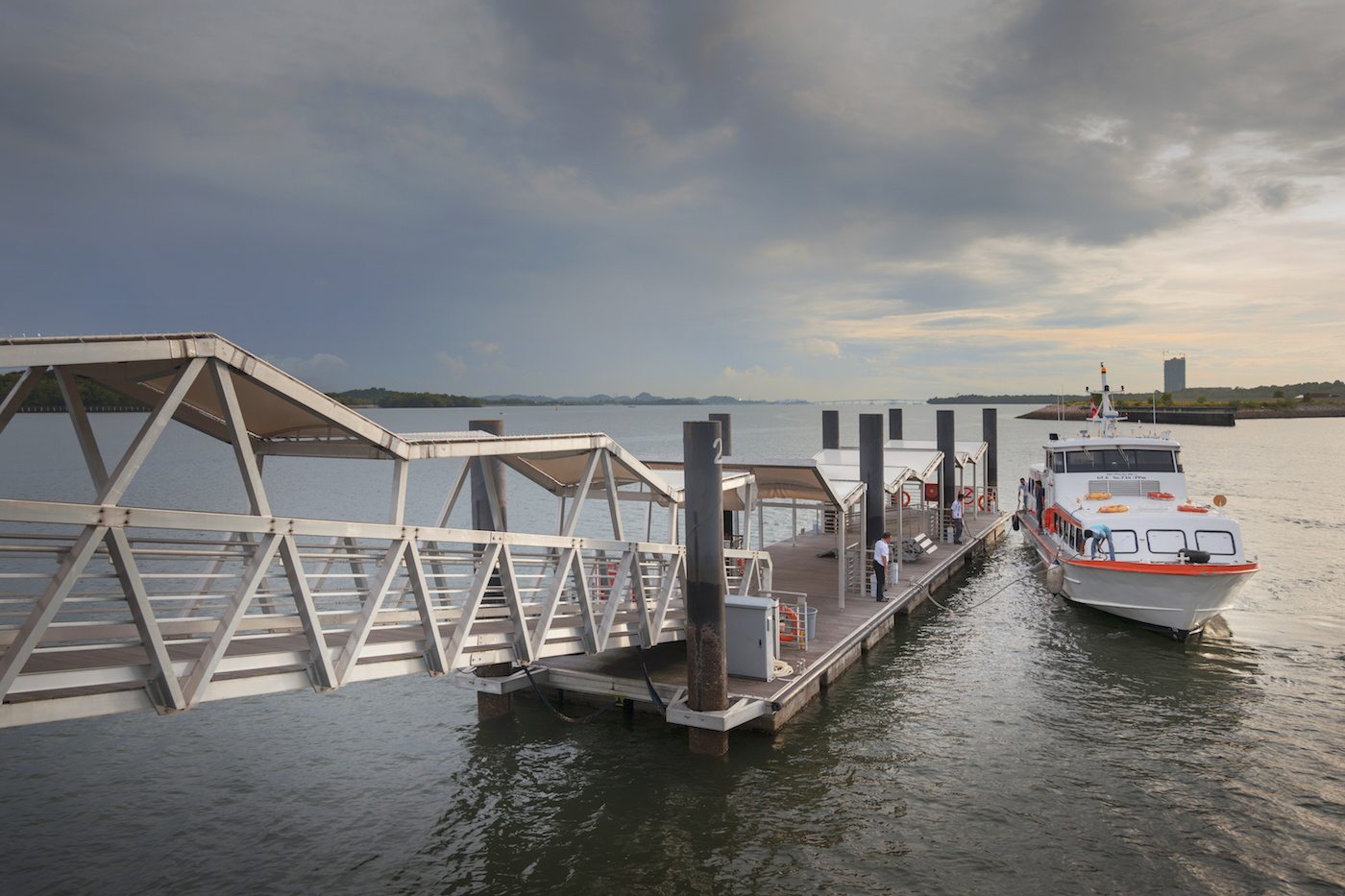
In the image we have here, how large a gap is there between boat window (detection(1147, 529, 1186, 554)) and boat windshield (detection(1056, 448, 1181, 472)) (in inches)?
198

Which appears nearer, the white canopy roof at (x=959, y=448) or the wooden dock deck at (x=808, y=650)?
the wooden dock deck at (x=808, y=650)

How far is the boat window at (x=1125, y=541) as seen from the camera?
17.9 metres

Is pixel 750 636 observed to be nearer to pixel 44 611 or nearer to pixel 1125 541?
pixel 44 611

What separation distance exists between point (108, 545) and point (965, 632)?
1746 centimetres

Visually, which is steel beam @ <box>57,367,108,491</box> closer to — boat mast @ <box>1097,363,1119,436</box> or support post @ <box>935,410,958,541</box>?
support post @ <box>935,410,958,541</box>

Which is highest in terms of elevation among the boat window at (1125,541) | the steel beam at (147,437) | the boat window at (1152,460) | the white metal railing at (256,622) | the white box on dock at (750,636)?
the steel beam at (147,437)

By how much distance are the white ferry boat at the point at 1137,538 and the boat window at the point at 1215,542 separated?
2 cm

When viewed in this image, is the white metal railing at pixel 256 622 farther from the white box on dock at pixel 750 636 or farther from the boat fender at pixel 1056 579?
the boat fender at pixel 1056 579

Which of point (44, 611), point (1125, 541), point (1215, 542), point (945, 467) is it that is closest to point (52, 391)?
point (945, 467)

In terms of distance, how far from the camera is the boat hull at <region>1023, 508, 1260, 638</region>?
1644 cm

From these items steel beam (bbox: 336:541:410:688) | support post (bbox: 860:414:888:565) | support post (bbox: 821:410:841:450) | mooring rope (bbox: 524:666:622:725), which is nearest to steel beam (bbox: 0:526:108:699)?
steel beam (bbox: 336:541:410:688)

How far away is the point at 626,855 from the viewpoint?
30.5 feet

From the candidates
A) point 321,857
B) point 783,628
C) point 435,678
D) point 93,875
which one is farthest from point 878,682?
point 93,875

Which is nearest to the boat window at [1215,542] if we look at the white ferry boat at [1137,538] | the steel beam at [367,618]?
the white ferry boat at [1137,538]
